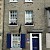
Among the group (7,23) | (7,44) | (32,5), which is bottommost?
(7,44)

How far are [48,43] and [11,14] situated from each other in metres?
5.54

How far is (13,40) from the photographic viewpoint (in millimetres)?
30812

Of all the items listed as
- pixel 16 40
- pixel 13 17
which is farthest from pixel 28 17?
pixel 16 40

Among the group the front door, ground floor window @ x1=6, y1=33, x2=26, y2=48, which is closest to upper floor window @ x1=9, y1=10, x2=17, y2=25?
ground floor window @ x1=6, y1=33, x2=26, y2=48

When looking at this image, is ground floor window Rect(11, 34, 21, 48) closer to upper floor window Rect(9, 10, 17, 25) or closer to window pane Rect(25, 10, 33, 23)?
upper floor window Rect(9, 10, 17, 25)

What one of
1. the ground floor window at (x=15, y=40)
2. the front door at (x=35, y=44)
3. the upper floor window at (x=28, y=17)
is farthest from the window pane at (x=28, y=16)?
the front door at (x=35, y=44)

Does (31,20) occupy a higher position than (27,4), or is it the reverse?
(27,4)

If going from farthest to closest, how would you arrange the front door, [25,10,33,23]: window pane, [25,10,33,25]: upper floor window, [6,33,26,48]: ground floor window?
[25,10,33,23]: window pane
[25,10,33,25]: upper floor window
the front door
[6,33,26,48]: ground floor window

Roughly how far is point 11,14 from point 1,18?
52.8 inches

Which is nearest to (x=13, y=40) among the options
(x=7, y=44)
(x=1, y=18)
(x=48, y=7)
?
(x=7, y=44)

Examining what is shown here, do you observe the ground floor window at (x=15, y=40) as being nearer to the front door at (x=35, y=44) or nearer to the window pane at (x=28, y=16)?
the front door at (x=35, y=44)

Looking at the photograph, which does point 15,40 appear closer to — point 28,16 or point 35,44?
point 35,44

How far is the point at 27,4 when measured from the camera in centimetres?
3105

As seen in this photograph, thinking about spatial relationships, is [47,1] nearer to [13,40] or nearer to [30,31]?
[30,31]
